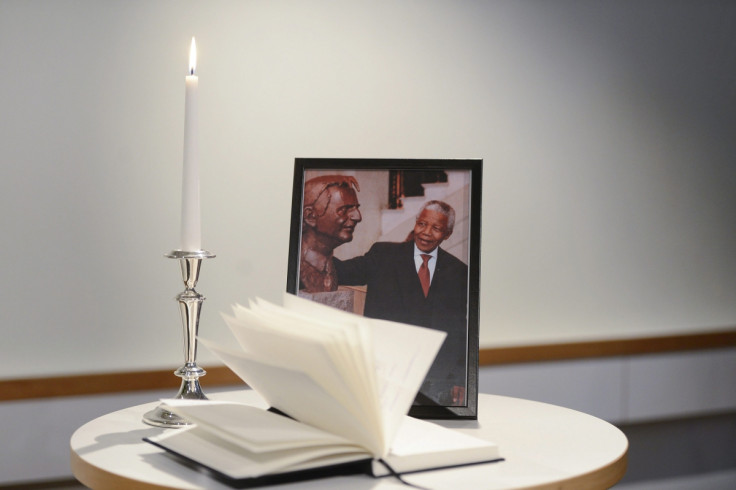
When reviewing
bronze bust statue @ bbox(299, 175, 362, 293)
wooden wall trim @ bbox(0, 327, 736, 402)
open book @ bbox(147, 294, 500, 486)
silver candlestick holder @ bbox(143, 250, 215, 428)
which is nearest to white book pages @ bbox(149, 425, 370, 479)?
open book @ bbox(147, 294, 500, 486)

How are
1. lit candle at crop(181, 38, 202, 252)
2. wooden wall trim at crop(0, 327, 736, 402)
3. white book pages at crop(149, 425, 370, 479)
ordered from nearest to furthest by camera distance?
white book pages at crop(149, 425, 370, 479) → lit candle at crop(181, 38, 202, 252) → wooden wall trim at crop(0, 327, 736, 402)

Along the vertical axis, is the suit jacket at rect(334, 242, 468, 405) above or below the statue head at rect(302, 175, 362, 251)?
below

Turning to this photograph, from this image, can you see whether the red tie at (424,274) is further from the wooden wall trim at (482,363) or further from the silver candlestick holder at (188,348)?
the wooden wall trim at (482,363)

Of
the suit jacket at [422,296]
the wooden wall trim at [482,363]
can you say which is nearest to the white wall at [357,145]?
the wooden wall trim at [482,363]

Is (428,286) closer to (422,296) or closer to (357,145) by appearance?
(422,296)

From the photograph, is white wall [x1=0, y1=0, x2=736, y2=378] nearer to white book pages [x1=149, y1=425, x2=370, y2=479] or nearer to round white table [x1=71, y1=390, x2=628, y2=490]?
round white table [x1=71, y1=390, x2=628, y2=490]

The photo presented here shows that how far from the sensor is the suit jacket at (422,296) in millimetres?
1004

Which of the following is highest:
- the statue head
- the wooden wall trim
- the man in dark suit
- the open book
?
the statue head

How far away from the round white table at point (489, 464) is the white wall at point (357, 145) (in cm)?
46

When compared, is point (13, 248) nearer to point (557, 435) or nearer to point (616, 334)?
point (557, 435)

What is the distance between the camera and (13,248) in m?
1.41

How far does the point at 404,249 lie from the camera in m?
1.04

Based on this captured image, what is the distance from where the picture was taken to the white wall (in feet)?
4.67

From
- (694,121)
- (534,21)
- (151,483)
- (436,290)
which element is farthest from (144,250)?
(694,121)
